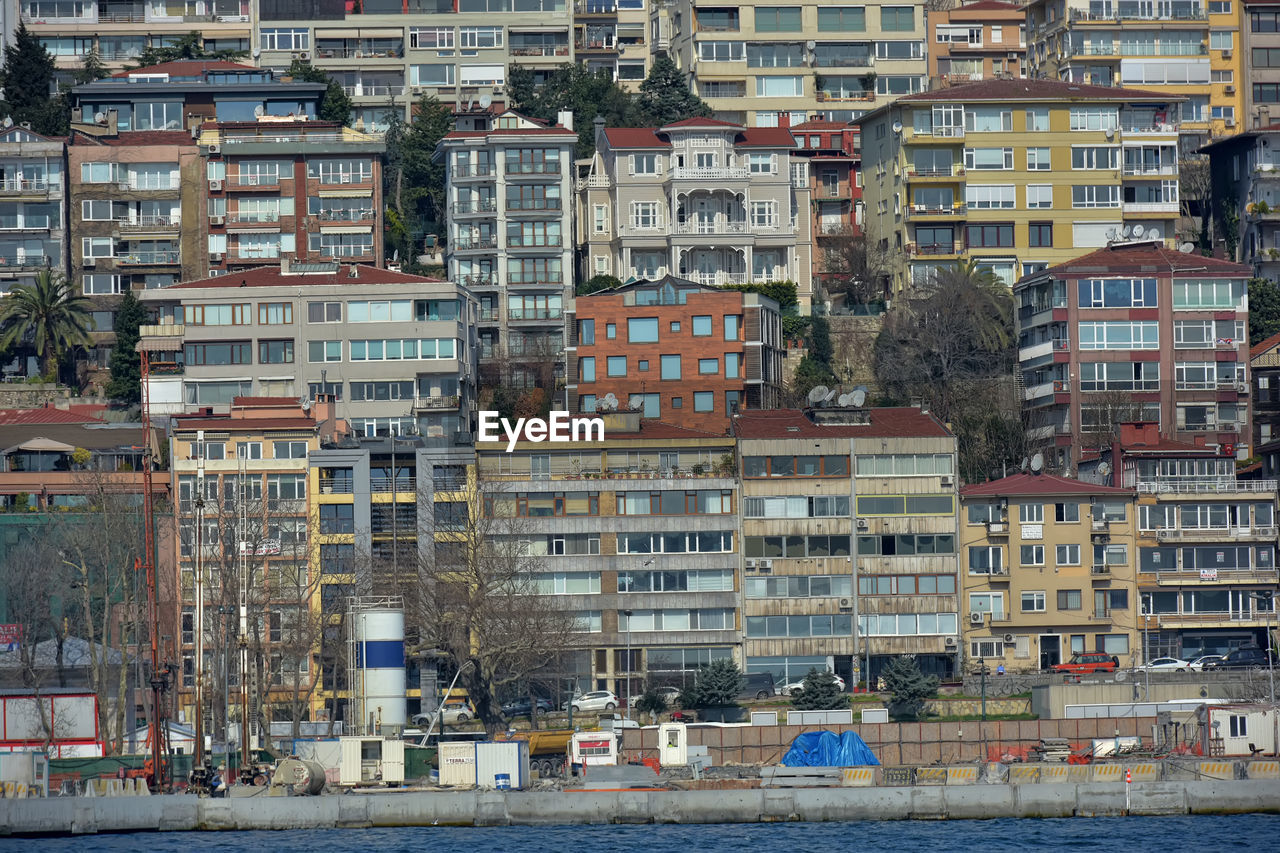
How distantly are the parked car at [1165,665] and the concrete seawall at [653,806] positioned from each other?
19.4 meters

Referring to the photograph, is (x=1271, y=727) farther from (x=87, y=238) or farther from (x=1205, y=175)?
(x=87, y=238)

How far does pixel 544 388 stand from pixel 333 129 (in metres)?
27.9

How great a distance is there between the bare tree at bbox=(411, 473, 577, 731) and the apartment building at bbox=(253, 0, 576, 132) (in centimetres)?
6064

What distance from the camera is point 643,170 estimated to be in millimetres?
150750

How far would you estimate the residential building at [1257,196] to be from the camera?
15138 cm

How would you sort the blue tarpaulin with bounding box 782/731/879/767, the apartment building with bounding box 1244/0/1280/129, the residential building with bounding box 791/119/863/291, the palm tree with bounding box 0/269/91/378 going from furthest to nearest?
the apartment building with bounding box 1244/0/1280/129, the residential building with bounding box 791/119/863/291, the palm tree with bounding box 0/269/91/378, the blue tarpaulin with bounding box 782/731/879/767

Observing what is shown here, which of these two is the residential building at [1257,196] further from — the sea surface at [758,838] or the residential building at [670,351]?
the sea surface at [758,838]

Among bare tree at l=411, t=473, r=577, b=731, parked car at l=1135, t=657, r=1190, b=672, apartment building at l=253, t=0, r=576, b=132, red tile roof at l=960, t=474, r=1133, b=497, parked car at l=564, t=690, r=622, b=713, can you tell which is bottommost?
parked car at l=564, t=690, r=622, b=713

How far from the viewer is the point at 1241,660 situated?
114 meters

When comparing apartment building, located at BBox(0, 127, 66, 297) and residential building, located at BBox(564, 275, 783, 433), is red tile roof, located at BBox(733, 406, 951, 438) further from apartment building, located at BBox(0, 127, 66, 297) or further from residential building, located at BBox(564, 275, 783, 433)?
apartment building, located at BBox(0, 127, 66, 297)

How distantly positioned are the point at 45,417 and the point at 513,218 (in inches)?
1316

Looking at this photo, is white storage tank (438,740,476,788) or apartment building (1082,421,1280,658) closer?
white storage tank (438,740,476,788)

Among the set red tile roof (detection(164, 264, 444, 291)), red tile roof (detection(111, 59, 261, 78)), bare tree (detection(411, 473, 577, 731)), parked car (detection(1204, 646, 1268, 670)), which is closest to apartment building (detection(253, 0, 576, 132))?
red tile roof (detection(111, 59, 261, 78))

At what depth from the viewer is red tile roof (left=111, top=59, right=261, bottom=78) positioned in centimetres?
16225
